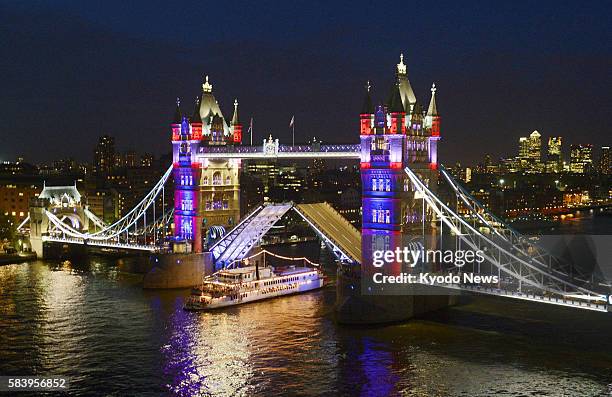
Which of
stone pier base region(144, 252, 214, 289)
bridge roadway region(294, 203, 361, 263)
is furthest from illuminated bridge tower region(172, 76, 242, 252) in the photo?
bridge roadway region(294, 203, 361, 263)

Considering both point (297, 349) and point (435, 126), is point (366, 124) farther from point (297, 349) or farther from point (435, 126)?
point (297, 349)

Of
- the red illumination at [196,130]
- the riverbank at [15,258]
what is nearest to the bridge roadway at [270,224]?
the red illumination at [196,130]

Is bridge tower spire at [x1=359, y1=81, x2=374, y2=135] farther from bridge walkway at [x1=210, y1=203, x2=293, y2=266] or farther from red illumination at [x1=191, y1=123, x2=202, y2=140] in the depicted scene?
red illumination at [x1=191, y1=123, x2=202, y2=140]

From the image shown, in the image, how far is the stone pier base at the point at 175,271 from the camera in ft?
205

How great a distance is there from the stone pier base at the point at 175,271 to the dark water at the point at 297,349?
452 cm

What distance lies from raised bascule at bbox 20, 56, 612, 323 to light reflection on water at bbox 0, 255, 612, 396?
7.96ft

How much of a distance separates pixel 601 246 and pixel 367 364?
67588mm

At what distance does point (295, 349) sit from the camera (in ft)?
144

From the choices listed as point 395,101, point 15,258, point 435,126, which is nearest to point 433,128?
point 435,126

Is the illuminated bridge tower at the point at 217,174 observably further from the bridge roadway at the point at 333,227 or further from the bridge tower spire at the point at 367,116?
the bridge tower spire at the point at 367,116

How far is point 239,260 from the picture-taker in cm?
6544

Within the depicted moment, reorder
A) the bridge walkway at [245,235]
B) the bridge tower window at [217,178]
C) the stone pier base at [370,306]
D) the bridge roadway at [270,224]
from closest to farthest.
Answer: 1. the stone pier base at [370,306]
2. the bridge roadway at [270,224]
3. the bridge walkway at [245,235]
4. the bridge tower window at [217,178]

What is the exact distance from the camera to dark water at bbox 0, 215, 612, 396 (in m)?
38.1

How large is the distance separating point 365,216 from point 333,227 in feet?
17.3
